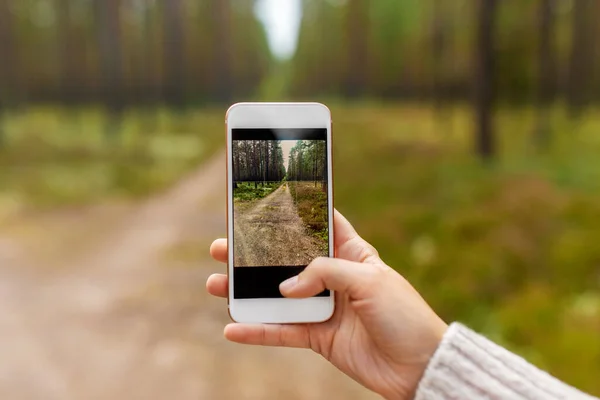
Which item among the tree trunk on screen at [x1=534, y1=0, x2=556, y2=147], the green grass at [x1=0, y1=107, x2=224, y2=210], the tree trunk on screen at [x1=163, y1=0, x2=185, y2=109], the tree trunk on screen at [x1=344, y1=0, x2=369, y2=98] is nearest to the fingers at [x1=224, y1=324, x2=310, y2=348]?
the green grass at [x1=0, y1=107, x2=224, y2=210]

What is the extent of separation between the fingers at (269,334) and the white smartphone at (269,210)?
22mm

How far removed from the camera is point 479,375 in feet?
2.76

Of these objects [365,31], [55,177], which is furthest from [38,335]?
[365,31]

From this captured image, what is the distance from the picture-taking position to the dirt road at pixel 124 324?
→ 7.54 ft

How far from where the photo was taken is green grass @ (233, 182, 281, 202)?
3.67ft

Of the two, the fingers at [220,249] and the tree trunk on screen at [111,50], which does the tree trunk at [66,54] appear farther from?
the fingers at [220,249]

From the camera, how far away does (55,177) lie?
5906 mm

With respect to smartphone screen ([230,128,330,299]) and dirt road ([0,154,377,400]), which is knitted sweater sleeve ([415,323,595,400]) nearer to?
smartphone screen ([230,128,330,299])

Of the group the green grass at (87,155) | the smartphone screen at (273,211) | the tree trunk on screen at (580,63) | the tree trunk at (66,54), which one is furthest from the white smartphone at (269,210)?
the tree trunk at (66,54)

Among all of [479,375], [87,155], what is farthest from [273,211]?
[87,155]

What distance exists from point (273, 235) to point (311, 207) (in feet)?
0.28

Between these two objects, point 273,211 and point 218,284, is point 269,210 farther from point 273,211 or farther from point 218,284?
point 218,284

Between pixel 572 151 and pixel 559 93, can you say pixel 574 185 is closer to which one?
pixel 572 151

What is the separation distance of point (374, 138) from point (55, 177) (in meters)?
3.55
